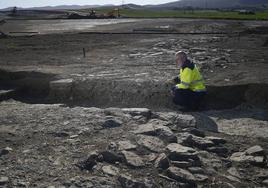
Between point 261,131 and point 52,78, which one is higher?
point 52,78

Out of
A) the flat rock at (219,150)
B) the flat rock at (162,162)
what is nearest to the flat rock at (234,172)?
the flat rock at (219,150)

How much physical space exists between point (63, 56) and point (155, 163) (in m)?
10.6

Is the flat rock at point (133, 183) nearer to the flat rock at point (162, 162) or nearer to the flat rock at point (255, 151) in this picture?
the flat rock at point (162, 162)

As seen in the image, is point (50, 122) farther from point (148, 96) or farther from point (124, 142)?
point (148, 96)

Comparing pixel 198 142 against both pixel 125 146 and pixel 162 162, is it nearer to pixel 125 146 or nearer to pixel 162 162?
pixel 162 162

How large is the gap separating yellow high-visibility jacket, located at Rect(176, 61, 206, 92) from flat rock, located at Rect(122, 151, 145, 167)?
3.27 meters

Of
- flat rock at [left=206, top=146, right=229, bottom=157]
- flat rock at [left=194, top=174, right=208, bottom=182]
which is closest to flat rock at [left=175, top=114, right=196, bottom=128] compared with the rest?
flat rock at [left=206, top=146, right=229, bottom=157]

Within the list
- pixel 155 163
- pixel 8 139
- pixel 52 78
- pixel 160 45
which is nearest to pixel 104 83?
pixel 52 78

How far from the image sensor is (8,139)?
6.75 meters

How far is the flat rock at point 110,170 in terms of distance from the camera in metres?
5.49

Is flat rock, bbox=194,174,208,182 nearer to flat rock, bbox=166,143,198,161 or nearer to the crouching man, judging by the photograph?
flat rock, bbox=166,143,198,161

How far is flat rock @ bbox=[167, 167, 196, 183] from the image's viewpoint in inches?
216

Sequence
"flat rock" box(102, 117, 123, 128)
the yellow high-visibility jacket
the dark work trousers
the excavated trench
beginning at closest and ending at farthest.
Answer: "flat rock" box(102, 117, 123, 128) < the yellow high-visibility jacket < the dark work trousers < the excavated trench

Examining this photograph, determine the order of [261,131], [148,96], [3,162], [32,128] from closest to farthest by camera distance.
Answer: [3,162] < [32,128] < [261,131] < [148,96]
